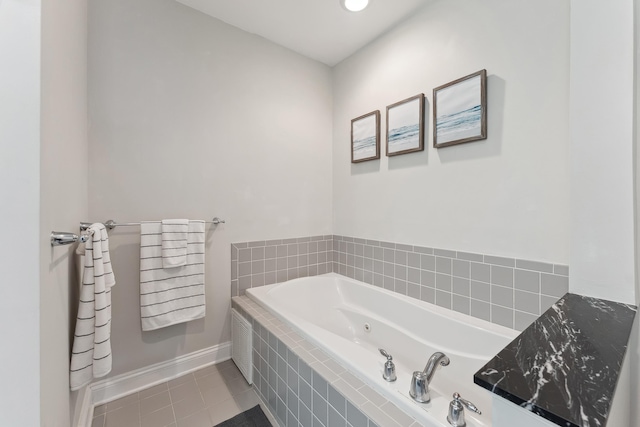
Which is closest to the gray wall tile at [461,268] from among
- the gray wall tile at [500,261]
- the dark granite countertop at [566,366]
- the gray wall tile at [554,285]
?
the gray wall tile at [500,261]

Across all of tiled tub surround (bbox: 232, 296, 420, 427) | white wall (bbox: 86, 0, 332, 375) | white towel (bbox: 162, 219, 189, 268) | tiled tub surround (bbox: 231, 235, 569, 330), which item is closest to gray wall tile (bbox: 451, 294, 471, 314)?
tiled tub surround (bbox: 231, 235, 569, 330)

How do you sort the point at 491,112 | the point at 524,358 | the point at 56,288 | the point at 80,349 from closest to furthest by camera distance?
1. the point at 524,358
2. the point at 56,288
3. the point at 80,349
4. the point at 491,112

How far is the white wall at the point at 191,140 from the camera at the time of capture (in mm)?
1631

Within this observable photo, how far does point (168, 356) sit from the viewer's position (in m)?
1.84

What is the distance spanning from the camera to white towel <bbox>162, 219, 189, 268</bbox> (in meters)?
1.69

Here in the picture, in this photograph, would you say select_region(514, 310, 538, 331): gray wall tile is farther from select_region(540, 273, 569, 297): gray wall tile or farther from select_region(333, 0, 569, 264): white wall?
select_region(333, 0, 569, 264): white wall

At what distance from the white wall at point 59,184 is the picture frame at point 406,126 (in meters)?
1.88

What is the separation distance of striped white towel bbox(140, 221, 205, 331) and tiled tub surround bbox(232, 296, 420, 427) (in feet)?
1.32

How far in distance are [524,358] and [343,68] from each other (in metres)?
2.60

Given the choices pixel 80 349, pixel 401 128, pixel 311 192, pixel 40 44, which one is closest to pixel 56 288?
pixel 80 349

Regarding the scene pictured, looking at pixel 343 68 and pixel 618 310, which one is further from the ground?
pixel 343 68

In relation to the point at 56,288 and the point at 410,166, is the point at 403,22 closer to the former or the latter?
the point at 410,166

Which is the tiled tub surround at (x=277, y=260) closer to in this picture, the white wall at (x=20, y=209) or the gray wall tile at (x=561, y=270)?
the white wall at (x=20, y=209)

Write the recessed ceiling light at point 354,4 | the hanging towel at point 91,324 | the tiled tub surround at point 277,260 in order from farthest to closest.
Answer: the tiled tub surround at point 277,260 < the recessed ceiling light at point 354,4 < the hanging towel at point 91,324
